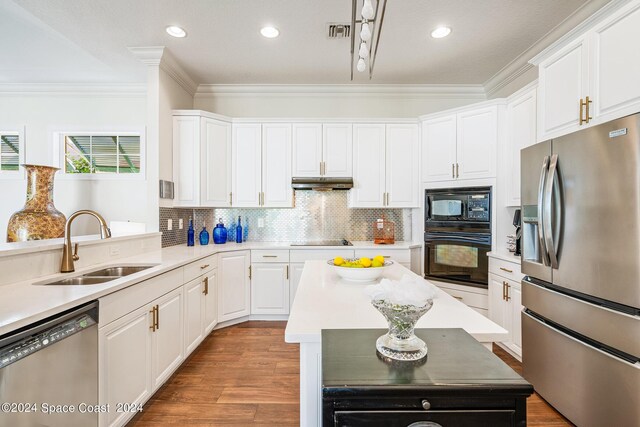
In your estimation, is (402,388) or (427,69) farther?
(427,69)

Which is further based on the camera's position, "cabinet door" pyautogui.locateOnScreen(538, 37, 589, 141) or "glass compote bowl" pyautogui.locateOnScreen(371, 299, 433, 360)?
"cabinet door" pyautogui.locateOnScreen(538, 37, 589, 141)

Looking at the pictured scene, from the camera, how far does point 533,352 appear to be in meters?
2.04

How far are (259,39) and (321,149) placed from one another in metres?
1.36

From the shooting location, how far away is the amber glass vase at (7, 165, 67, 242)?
2.44 meters

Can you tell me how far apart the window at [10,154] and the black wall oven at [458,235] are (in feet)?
17.6

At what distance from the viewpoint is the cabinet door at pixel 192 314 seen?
2471 mm

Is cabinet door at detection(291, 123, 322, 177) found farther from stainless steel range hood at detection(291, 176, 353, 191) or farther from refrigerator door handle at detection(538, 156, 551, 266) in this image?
refrigerator door handle at detection(538, 156, 551, 266)

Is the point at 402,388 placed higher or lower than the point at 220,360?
higher

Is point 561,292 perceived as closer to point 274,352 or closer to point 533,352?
point 533,352

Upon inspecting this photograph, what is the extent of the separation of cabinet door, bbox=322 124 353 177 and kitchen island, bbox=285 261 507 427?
230cm

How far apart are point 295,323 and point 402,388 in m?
0.49

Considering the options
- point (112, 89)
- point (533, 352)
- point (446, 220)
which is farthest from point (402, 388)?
point (112, 89)

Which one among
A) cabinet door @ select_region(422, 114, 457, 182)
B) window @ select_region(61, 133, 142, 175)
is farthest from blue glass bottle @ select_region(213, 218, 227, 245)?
cabinet door @ select_region(422, 114, 457, 182)

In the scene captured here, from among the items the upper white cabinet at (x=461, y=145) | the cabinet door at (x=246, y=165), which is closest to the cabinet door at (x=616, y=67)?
the upper white cabinet at (x=461, y=145)
